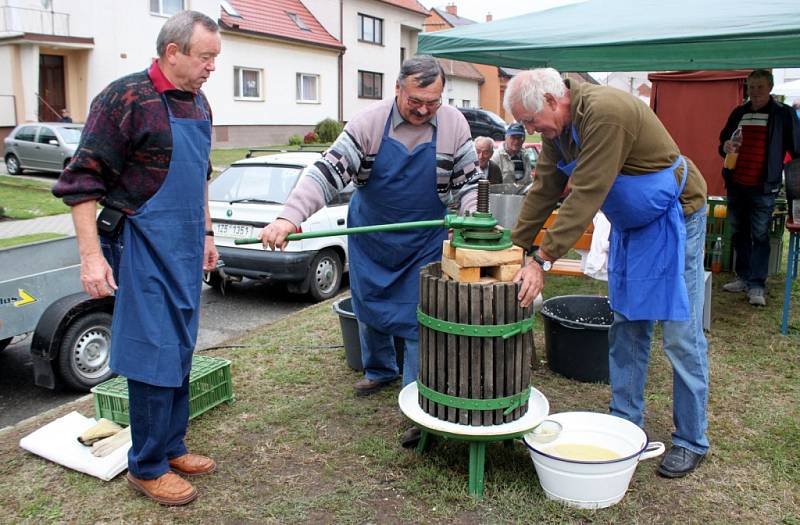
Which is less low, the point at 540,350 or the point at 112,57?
the point at 112,57

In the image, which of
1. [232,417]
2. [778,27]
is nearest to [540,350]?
[232,417]

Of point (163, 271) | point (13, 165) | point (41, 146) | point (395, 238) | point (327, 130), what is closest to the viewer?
point (163, 271)

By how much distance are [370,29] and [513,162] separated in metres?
24.9

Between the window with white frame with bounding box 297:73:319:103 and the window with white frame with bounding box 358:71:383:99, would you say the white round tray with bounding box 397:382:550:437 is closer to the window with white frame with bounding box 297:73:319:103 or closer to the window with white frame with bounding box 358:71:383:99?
the window with white frame with bounding box 297:73:319:103

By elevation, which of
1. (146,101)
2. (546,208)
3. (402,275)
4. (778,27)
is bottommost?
(402,275)

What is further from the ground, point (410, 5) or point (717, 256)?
point (410, 5)

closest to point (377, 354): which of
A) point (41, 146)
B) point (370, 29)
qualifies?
point (41, 146)

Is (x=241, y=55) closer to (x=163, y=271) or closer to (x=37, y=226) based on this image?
(x=37, y=226)

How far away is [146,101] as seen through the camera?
2670mm

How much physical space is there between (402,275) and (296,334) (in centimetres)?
206

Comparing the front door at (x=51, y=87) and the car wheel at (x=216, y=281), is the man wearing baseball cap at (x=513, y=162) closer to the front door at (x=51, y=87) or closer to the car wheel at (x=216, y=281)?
the car wheel at (x=216, y=281)

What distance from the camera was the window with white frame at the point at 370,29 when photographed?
1209 inches

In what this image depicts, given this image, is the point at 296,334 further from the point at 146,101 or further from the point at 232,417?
the point at 146,101

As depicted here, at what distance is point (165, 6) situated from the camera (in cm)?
2175
